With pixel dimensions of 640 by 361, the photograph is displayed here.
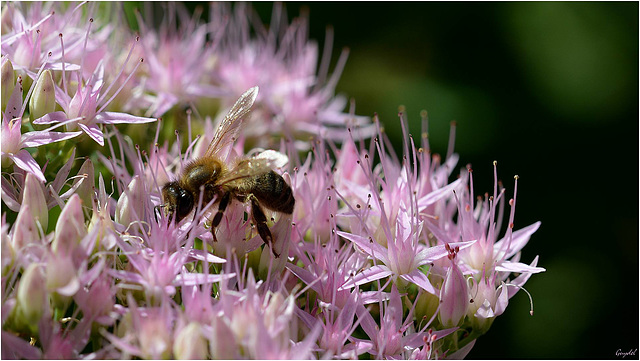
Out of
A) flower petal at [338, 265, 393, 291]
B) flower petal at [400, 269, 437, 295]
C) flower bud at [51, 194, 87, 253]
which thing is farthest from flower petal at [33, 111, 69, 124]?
flower petal at [400, 269, 437, 295]

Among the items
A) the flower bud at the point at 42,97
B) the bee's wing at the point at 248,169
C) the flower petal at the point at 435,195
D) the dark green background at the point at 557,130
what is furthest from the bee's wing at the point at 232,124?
the dark green background at the point at 557,130

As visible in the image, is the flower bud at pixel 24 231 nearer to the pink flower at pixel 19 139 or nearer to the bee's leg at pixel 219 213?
the pink flower at pixel 19 139

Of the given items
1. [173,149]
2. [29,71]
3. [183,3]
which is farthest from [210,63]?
[29,71]

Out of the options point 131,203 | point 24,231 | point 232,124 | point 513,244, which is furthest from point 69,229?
point 513,244

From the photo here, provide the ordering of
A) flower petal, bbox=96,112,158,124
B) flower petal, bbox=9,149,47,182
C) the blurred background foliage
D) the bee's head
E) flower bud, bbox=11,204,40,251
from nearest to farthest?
flower bud, bbox=11,204,40,251 → flower petal, bbox=9,149,47,182 → the bee's head → flower petal, bbox=96,112,158,124 → the blurred background foliage

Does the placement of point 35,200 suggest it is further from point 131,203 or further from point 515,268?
point 515,268

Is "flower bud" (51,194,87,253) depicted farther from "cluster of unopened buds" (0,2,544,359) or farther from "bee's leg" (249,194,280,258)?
"bee's leg" (249,194,280,258)

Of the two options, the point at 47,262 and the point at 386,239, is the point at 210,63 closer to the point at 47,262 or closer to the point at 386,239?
the point at 386,239
